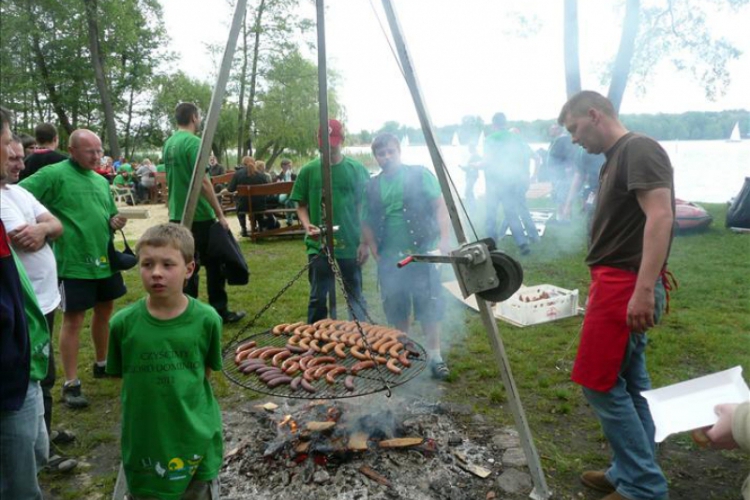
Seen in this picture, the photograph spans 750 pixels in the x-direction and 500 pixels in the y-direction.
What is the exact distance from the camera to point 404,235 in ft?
13.5

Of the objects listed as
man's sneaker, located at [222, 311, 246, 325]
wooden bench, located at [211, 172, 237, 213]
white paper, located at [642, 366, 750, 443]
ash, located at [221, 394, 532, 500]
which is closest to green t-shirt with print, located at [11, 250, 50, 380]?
ash, located at [221, 394, 532, 500]

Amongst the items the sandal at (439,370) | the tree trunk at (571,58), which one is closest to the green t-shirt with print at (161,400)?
the sandal at (439,370)

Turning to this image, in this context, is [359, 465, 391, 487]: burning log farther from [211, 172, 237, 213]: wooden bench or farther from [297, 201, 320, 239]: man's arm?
[211, 172, 237, 213]: wooden bench

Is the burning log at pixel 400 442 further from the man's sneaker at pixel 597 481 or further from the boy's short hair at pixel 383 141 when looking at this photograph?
the boy's short hair at pixel 383 141

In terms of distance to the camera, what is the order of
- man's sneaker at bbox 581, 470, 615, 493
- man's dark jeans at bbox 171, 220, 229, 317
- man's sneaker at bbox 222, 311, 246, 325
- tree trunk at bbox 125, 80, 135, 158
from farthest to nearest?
tree trunk at bbox 125, 80, 135, 158, man's sneaker at bbox 222, 311, 246, 325, man's dark jeans at bbox 171, 220, 229, 317, man's sneaker at bbox 581, 470, 615, 493

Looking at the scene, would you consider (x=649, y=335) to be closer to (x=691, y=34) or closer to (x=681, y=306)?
(x=681, y=306)

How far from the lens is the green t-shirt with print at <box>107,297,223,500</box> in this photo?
6.53 feet

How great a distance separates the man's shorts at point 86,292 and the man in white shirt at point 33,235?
576 millimetres

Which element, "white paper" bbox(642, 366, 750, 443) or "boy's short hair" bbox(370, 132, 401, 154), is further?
"boy's short hair" bbox(370, 132, 401, 154)

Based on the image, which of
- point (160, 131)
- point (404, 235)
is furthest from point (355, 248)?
point (160, 131)

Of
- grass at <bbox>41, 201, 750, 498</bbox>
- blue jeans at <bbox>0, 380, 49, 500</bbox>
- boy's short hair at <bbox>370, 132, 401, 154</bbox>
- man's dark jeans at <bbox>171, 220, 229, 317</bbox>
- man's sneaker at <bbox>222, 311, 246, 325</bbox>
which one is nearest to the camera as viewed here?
blue jeans at <bbox>0, 380, 49, 500</bbox>

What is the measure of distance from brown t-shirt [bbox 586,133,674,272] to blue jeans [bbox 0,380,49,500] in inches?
97.8

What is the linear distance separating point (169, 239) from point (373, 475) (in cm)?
169

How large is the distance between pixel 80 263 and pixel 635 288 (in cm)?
350
